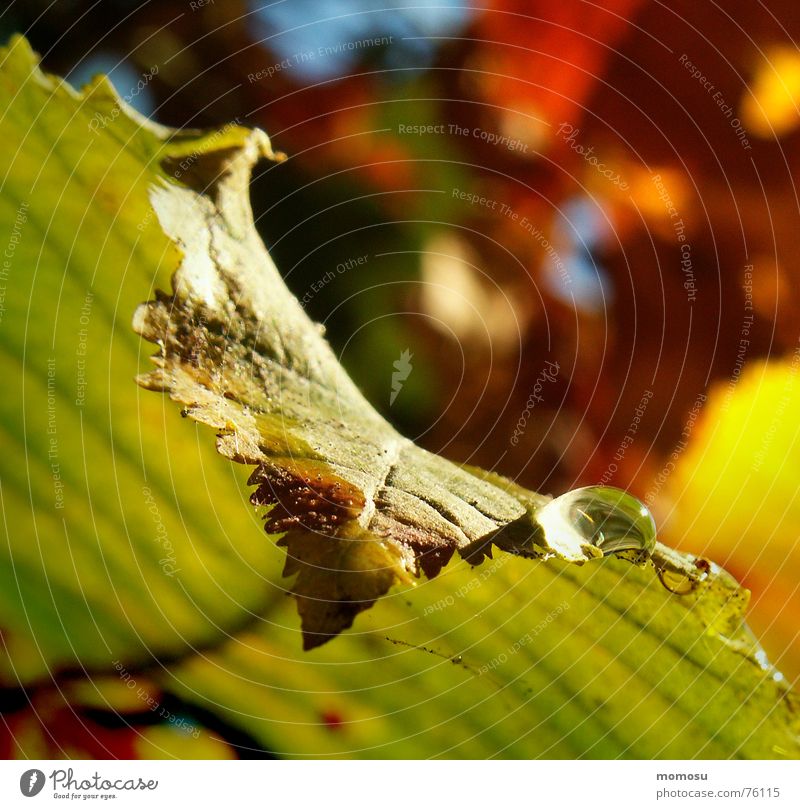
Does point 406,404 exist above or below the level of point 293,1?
below

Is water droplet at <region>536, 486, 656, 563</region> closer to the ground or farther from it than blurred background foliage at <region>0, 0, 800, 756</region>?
closer to the ground

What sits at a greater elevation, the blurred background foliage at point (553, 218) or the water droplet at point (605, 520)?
the blurred background foliage at point (553, 218)

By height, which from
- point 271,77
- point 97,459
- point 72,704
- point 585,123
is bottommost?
point 72,704

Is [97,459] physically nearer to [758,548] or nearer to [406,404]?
[406,404]

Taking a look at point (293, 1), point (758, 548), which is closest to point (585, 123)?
point (293, 1)

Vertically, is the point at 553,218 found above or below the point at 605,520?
above
